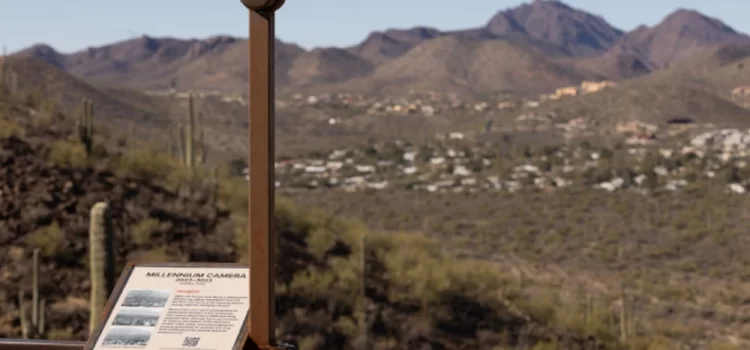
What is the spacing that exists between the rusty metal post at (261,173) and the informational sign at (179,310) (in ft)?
0.38

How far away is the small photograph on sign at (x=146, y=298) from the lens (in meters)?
4.90

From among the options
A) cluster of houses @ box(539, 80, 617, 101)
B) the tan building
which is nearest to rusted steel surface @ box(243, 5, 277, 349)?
cluster of houses @ box(539, 80, 617, 101)

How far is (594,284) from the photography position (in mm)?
27594

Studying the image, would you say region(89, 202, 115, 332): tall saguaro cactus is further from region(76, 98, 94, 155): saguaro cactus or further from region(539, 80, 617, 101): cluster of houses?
region(539, 80, 617, 101): cluster of houses

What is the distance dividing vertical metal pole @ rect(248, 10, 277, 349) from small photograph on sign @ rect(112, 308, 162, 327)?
17.8 inches

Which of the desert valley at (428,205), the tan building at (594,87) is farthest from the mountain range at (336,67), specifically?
the desert valley at (428,205)

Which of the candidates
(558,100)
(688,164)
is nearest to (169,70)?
(558,100)

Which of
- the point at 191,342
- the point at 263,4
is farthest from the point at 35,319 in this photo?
the point at 263,4

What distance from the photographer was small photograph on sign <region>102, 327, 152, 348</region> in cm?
477

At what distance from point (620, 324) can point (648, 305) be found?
4760 mm

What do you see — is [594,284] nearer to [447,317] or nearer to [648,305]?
[648,305]

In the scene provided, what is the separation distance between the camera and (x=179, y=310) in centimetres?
481

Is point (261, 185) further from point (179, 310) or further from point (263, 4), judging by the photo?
point (263, 4)

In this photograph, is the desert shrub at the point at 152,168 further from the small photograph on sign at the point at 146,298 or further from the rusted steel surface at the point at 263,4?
the rusted steel surface at the point at 263,4
